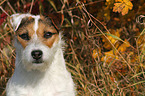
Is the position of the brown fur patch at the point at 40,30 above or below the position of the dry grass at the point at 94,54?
above

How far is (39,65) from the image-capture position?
3.21 meters

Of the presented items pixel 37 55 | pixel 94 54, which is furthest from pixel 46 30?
pixel 94 54

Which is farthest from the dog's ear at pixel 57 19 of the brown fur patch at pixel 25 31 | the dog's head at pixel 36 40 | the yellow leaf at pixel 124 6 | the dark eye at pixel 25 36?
the yellow leaf at pixel 124 6

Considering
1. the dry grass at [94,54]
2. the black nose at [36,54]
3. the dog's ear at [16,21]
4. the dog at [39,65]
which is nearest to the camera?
the black nose at [36,54]

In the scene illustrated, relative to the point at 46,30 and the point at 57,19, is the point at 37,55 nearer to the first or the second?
the point at 46,30

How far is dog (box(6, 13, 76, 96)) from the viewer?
3.24 meters

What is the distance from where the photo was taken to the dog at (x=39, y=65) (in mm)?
Result: 3244

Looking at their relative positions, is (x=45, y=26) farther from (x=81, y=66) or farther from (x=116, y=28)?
(x=116, y=28)

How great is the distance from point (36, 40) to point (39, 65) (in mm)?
352

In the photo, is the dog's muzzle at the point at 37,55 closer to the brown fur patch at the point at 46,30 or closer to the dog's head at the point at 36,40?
the dog's head at the point at 36,40

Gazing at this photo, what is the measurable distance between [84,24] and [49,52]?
166 cm

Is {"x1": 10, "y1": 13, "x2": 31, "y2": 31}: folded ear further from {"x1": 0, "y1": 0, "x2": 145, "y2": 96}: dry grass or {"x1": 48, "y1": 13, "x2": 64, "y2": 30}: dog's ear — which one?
{"x1": 0, "y1": 0, "x2": 145, "y2": 96}: dry grass

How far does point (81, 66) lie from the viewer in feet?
15.7

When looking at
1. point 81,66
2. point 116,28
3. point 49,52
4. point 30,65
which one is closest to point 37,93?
point 30,65
